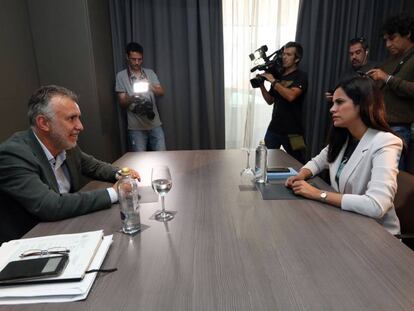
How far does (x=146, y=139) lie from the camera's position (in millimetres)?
3154

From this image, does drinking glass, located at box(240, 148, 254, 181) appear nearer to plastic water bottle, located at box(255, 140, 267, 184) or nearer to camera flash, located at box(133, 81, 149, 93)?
plastic water bottle, located at box(255, 140, 267, 184)

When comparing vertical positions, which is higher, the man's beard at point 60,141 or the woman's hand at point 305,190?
the man's beard at point 60,141

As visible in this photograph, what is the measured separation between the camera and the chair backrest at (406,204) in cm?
128

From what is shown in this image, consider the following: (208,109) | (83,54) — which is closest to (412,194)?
(208,109)

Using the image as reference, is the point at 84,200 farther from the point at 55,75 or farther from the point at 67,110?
the point at 55,75

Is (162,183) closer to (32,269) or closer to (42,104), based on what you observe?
(32,269)

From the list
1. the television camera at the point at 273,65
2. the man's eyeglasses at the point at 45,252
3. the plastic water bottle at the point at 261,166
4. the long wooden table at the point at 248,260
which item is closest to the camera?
the long wooden table at the point at 248,260

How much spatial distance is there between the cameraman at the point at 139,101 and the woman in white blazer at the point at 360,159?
189 centimetres

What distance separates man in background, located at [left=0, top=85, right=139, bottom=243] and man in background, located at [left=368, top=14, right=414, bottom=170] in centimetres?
201

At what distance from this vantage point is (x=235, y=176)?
1.52 m

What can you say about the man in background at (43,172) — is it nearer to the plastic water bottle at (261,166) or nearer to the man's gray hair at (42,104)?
the man's gray hair at (42,104)

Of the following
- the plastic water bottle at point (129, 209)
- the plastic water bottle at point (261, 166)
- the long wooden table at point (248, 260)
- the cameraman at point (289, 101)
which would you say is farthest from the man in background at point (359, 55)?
the plastic water bottle at point (129, 209)

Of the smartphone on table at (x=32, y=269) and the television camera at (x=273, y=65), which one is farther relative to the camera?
the television camera at (x=273, y=65)

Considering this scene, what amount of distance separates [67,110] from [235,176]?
87 cm
